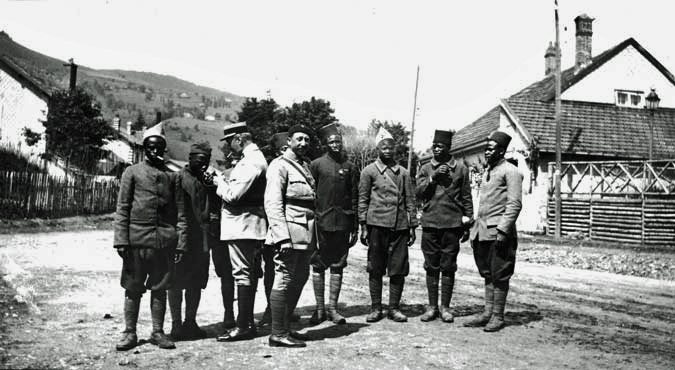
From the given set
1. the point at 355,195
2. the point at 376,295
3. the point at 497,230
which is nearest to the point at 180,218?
the point at 355,195

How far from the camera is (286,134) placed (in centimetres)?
651

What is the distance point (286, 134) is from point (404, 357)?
2783mm

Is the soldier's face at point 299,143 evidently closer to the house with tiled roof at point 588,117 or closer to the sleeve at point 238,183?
the sleeve at point 238,183

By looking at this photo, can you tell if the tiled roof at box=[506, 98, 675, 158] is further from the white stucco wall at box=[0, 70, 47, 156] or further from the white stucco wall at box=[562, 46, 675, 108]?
the white stucco wall at box=[0, 70, 47, 156]

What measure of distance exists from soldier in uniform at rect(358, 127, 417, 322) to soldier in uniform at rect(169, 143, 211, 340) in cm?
196

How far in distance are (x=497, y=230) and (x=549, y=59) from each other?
33.4 metres

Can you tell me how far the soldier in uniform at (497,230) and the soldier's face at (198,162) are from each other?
3190 millimetres

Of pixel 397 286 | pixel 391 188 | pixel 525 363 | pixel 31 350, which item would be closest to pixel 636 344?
pixel 525 363

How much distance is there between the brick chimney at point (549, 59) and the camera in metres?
36.3

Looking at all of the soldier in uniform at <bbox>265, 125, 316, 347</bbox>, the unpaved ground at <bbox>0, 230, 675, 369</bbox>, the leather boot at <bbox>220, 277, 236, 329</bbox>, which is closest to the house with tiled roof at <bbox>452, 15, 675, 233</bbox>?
the unpaved ground at <bbox>0, 230, 675, 369</bbox>

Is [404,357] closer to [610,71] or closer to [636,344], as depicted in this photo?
[636,344]

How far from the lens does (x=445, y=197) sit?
698cm

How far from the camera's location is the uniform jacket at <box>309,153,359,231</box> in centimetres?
668

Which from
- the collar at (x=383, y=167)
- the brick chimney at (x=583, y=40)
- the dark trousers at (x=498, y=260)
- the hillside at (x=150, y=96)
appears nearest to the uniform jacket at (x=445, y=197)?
the collar at (x=383, y=167)
